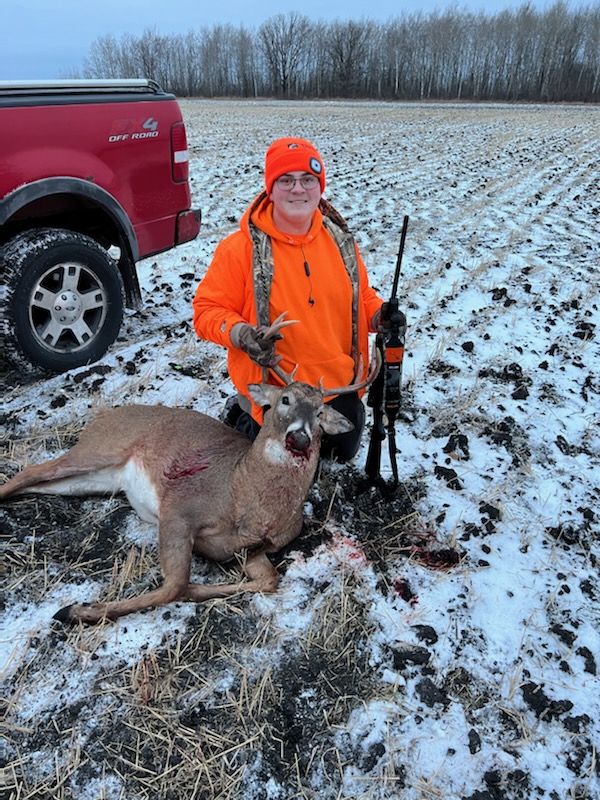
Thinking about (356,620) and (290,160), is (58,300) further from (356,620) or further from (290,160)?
(356,620)

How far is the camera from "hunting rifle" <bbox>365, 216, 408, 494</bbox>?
3348mm

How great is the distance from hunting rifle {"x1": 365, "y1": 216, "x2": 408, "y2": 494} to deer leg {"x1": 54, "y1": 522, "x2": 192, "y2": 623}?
126 centimetres

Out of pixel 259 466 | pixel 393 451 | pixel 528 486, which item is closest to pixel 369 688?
pixel 259 466

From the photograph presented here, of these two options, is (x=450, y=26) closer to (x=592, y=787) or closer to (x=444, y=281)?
(x=444, y=281)

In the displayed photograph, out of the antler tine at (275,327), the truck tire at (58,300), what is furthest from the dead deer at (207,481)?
the truck tire at (58,300)

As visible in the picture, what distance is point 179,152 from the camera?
5066mm

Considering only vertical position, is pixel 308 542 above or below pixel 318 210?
below

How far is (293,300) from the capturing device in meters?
3.46

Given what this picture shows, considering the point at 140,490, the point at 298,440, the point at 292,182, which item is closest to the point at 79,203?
the point at 292,182

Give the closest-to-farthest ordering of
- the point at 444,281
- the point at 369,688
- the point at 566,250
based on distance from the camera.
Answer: the point at 369,688, the point at 444,281, the point at 566,250

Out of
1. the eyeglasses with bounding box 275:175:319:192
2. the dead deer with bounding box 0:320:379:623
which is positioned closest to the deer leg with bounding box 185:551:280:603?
the dead deer with bounding box 0:320:379:623

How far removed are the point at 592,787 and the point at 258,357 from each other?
→ 221 centimetres

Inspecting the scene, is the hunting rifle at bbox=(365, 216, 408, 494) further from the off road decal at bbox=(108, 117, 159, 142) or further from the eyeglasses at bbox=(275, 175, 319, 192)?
the off road decal at bbox=(108, 117, 159, 142)

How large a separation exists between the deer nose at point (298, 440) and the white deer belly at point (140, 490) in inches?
32.7
